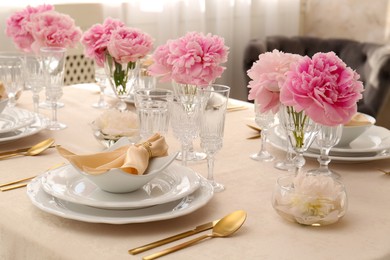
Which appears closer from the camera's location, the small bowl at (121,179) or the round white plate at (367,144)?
the small bowl at (121,179)

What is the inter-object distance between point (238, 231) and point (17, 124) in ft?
2.56

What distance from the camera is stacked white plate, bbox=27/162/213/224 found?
1.13m

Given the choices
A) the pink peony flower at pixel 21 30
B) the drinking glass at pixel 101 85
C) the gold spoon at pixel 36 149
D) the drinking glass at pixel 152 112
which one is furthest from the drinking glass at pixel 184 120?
the pink peony flower at pixel 21 30

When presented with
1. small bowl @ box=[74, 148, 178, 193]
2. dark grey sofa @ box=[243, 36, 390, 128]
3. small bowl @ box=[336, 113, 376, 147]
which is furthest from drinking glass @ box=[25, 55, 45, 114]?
dark grey sofa @ box=[243, 36, 390, 128]

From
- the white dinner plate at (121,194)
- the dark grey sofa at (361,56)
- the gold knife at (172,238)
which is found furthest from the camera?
the dark grey sofa at (361,56)

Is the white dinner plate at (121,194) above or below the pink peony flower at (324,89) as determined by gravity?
below

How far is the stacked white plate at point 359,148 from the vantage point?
1.53 m

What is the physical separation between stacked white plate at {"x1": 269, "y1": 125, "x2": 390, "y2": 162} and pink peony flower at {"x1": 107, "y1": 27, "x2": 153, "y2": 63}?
0.44 metres

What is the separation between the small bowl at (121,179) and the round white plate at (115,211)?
5 cm

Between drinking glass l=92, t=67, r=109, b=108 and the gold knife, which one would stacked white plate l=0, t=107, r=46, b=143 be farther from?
the gold knife

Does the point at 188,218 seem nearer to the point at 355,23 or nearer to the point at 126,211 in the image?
the point at 126,211

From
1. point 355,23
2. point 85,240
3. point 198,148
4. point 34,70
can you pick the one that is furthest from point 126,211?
point 355,23

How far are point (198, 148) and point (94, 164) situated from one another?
0.44 meters

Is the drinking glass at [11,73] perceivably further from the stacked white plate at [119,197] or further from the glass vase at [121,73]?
the stacked white plate at [119,197]
